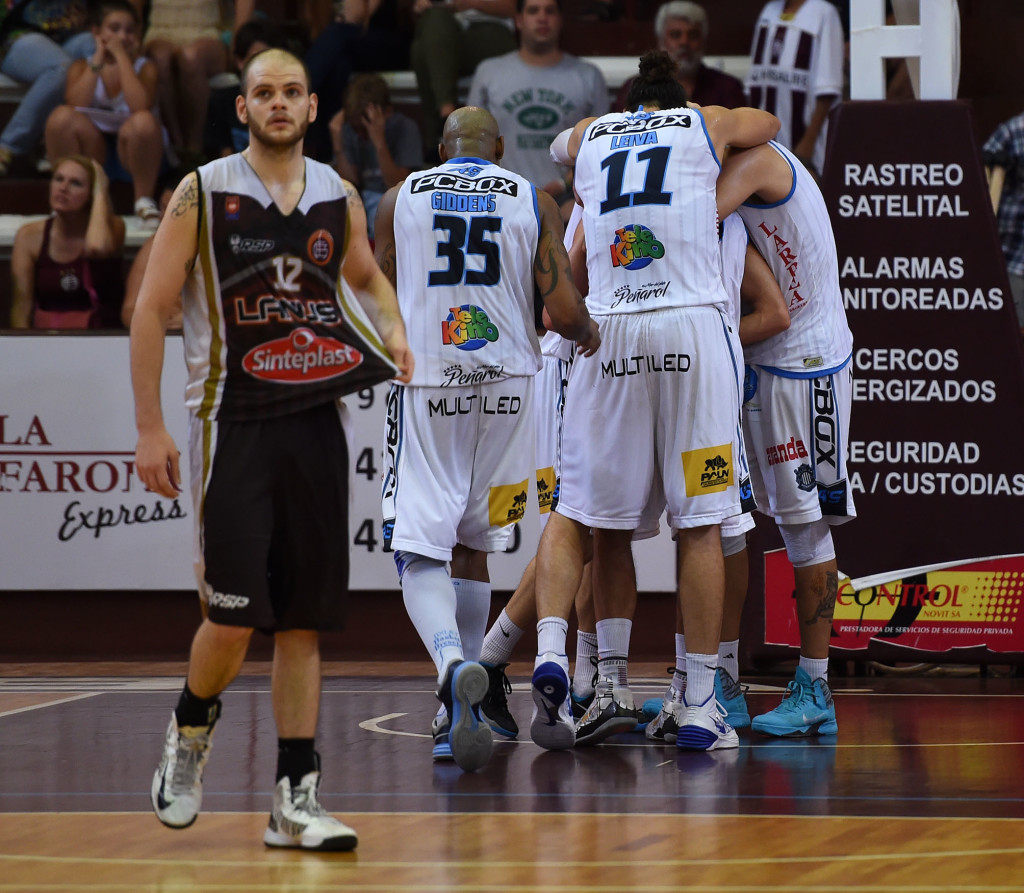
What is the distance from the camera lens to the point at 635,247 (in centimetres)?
541

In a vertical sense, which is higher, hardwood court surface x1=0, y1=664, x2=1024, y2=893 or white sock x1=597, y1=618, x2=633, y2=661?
white sock x1=597, y1=618, x2=633, y2=661

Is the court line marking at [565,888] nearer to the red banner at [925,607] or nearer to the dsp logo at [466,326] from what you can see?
the dsp logo at [466,326]

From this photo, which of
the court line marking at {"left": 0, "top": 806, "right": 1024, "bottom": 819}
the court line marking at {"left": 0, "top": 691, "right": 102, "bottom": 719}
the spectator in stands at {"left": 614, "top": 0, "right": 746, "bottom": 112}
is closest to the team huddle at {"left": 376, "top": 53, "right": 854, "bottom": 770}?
the court line marking at {"left": 0, "top": 806, "right": 1024, "bottom": 819}

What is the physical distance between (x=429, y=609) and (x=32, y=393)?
4.11 meters

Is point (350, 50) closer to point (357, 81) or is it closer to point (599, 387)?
point (357, 81)

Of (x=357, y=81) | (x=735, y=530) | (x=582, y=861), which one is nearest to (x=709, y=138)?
(x=735, y=530)

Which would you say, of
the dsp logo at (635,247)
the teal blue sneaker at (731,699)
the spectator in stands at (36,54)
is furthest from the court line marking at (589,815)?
the spectator in stands at (36,54)

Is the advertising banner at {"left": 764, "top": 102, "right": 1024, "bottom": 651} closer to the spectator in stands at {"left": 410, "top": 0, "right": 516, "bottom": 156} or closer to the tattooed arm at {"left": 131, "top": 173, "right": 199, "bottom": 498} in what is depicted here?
the spectator in stands at {"left": 410, "top": 0, "right": 516, "bottom": 156}

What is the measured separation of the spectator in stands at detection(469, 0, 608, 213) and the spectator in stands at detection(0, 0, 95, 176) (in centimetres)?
303

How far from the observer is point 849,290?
7.36 m

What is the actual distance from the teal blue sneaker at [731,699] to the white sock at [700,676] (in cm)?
60

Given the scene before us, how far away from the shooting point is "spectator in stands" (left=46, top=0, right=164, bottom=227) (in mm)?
10492

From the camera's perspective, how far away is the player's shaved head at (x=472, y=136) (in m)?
5.38

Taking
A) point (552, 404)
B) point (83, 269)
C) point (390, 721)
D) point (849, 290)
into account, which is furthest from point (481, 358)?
point (83, 269)
